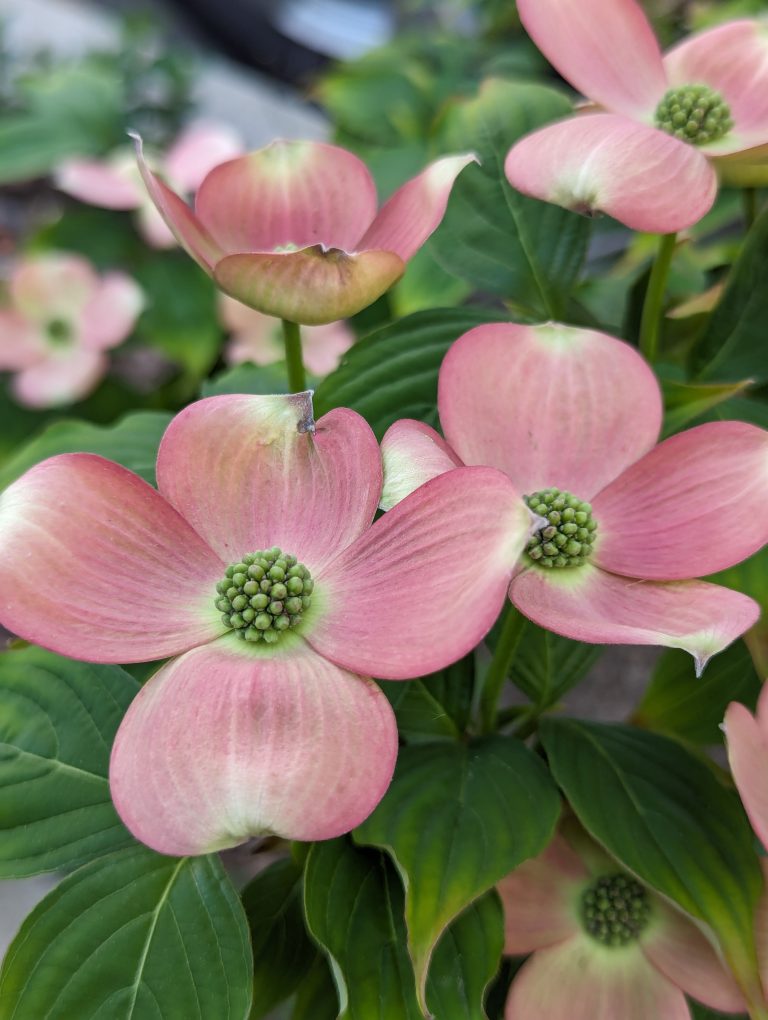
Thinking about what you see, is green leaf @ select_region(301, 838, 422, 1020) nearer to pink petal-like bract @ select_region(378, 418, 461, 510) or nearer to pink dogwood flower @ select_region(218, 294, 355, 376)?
pink petal-like bract @ select_region(378, 418, 461, 510)

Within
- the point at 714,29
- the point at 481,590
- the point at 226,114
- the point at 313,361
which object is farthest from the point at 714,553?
the point at 226,114

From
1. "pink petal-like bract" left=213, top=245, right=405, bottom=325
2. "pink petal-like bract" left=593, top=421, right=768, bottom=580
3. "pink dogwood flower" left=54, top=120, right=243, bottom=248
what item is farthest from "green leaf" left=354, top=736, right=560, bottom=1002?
"pink dogwood flower" left=54, top=120, right=243, bottom=248

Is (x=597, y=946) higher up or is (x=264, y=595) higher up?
(x=264, y=595)

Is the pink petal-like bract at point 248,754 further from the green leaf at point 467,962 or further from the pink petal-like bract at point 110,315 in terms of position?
the pink petal-like bract at point 110,315

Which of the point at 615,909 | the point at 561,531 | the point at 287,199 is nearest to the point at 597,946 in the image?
the point at 615,909

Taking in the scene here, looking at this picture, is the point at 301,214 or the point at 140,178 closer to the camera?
the point at 301,214

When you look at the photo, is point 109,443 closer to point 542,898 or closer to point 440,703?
point 440,703

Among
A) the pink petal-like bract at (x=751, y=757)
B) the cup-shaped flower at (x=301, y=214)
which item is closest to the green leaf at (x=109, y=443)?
the cup-shaped flower at (x=301, y=214)

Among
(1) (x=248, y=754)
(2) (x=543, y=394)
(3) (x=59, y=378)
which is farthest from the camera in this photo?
(3) (x=59, y=378)
